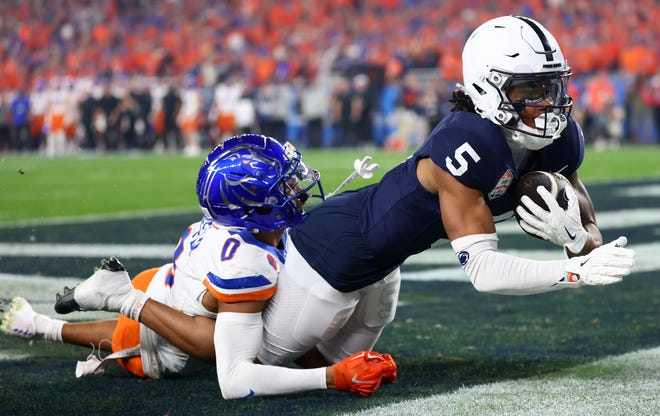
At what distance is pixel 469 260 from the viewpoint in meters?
2.93

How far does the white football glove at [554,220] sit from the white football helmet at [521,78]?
0.58 feet

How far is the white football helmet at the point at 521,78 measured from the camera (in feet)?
9.91

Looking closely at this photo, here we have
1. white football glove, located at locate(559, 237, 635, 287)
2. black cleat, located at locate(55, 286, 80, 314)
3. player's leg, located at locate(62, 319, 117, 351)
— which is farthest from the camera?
player's leg, located at locate(62, 319, 117, 351)

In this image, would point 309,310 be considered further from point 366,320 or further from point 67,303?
point 67,303

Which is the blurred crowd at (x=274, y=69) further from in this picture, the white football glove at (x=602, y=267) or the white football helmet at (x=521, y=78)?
the white football glove at (x=602, y=267)

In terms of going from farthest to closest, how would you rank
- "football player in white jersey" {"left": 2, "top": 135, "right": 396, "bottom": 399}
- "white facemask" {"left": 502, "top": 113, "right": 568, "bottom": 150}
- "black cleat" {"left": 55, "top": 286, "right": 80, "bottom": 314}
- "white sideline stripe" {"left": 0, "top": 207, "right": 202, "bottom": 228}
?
"white sideline stripe" {"left": 0, "top": 207, "right": 202, "bottom": 228}, "black cleat" {"left": 55, "top": 286, "right": 80, "bottom": 314}, "football player in white jersey" {"left": 2, "top": 135, "right": 396, "bottom": 399}, "white facemask" {"left": 502, "top": 113, "right": 568, "bottom": 150}

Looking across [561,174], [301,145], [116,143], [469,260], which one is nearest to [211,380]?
[469,260]

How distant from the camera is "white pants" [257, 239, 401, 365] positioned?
327 centimetres

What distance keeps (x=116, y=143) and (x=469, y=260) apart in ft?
64.6

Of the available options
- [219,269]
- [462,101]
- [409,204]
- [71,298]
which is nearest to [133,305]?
[71,298]

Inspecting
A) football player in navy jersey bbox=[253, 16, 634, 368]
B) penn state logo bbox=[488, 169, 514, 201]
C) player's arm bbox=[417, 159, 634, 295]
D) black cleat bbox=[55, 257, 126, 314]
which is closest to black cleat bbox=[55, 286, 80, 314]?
black cleat bbox=[55, 257, 126, 314]

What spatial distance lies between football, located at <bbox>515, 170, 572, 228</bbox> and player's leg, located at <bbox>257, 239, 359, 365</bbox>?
2.02 ft

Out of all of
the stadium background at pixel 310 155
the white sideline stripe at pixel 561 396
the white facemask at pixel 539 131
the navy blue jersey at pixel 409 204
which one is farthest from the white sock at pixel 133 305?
the white facemask at pixel 539 131

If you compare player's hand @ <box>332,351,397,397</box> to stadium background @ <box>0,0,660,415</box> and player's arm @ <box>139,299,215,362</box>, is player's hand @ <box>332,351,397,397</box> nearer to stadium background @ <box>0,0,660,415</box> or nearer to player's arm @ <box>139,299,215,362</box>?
stadium background @ <box>0,0,660,415</box>
